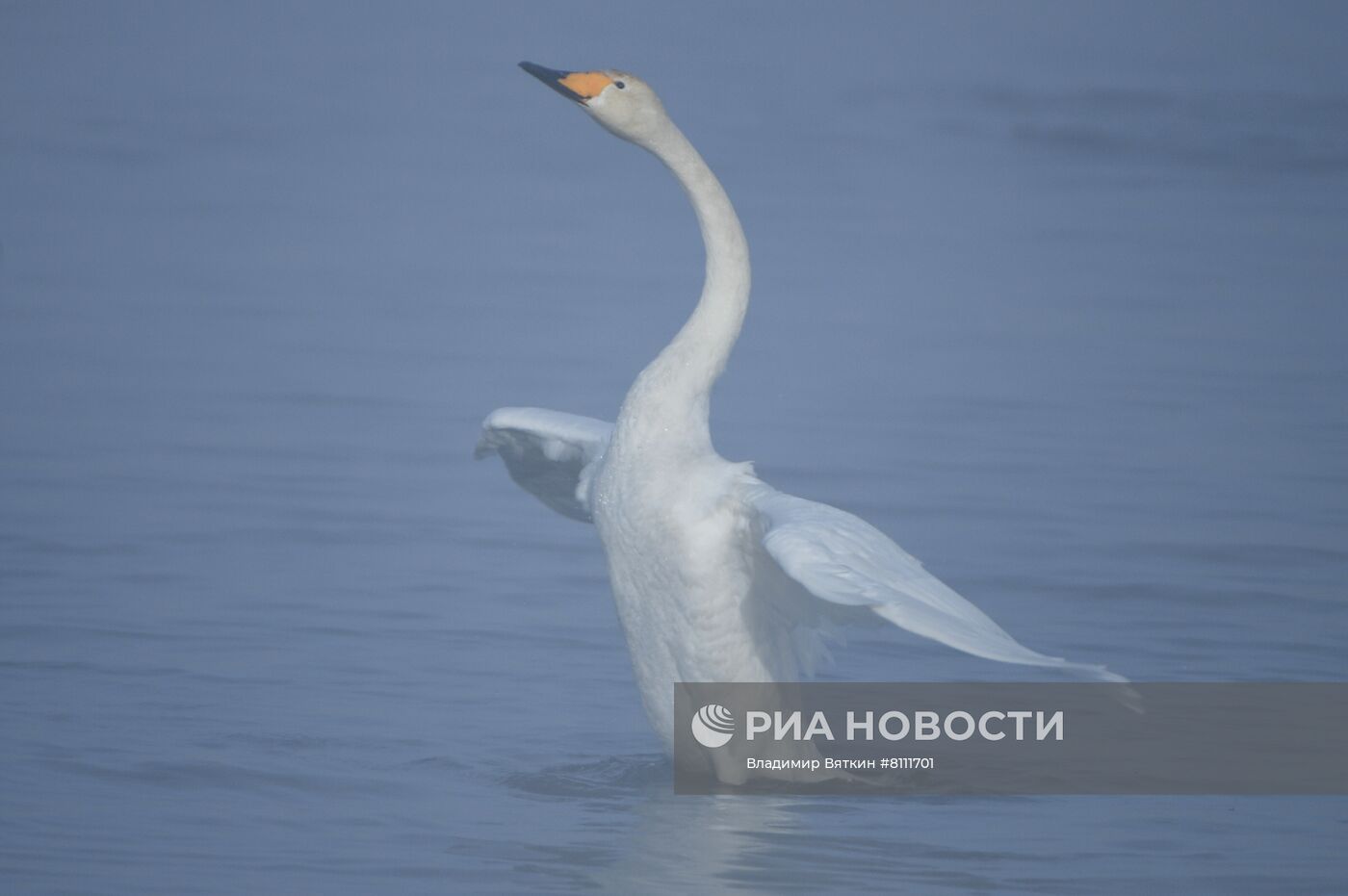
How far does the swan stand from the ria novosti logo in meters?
0.08

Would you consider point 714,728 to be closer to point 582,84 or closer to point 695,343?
point 695,343

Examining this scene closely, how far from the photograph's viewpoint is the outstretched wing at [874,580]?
4648 mm

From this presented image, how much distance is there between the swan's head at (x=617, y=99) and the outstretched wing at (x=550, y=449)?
94cm

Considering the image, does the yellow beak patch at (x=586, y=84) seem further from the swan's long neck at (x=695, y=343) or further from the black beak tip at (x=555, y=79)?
the swan's long neck at (x=695, y=343)

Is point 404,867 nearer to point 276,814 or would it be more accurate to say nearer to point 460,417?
point 276,814

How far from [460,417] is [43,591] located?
3.62 meters

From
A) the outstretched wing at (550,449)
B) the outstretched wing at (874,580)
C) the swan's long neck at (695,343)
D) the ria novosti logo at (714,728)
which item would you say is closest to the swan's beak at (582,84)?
the swan's long neck at (695,343)

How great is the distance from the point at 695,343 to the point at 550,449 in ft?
3.25

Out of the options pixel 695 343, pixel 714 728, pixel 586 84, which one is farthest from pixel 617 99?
pixel 714 728

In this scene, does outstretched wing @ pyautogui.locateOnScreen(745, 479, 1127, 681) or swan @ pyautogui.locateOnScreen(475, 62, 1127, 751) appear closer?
outstretched wing @ pyautogui.locateOnScreen(745, 479, 1127, 681)

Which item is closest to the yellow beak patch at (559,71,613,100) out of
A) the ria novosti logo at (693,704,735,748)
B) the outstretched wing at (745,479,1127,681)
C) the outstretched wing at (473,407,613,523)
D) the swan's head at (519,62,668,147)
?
the swan's head at (519,62,668,147)

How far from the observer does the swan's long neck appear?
5.62m

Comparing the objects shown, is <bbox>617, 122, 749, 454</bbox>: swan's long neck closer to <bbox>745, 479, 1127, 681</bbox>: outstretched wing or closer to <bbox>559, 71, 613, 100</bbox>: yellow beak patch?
<bbox>559, 71, 613, 100</bbox>: yellow beak patch

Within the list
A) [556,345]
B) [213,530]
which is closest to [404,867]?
[213,530]
